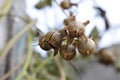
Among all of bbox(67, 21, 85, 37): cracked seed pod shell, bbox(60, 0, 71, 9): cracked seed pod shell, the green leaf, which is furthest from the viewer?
the green leaf

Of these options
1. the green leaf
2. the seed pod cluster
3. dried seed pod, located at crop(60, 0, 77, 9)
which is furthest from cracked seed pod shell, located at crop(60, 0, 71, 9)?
the green leaf

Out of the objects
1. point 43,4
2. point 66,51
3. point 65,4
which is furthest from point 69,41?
point 43,4

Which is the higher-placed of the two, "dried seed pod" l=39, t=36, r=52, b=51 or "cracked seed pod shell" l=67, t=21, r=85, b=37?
"cracked seed pod shell" l=67, t=21, r=85, b=37

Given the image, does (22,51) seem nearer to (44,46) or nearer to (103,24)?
(103,24)

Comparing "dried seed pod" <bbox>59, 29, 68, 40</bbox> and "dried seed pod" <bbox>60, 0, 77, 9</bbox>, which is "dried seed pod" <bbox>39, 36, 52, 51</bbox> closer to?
"dried seed pod" <bbox>59, 29, 68, 40</bbox>

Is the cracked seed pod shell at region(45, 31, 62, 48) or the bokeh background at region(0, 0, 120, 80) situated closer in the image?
the cracked seed pod shell at region(45, 31, 62, 48)

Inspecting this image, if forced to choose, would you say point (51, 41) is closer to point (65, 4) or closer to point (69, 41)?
point (69, 41)

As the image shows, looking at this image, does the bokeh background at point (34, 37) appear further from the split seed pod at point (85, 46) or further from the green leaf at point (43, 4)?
the split seed pod at point (85, 46)

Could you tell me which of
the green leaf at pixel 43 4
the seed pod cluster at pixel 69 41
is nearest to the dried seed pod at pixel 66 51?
the seed pod cluster at pixel 69 41
